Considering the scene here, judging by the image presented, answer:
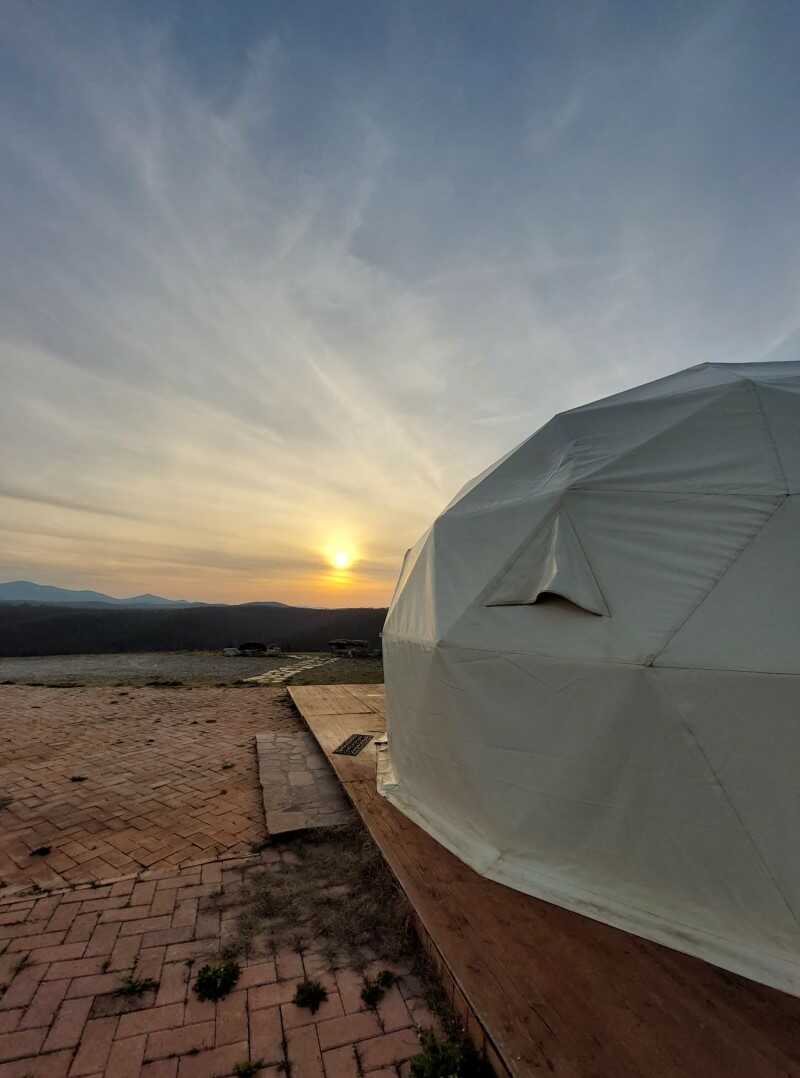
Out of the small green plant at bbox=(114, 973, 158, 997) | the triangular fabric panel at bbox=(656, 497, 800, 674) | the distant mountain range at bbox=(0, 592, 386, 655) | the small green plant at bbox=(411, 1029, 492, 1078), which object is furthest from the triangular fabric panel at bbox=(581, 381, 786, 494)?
the distant mountain range at bbox=(0, 592, 386, 655)

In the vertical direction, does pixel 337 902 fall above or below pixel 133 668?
below

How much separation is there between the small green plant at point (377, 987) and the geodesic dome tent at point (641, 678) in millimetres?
934

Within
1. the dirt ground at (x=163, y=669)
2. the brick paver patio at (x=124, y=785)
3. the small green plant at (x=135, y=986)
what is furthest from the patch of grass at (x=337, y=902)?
the dirt ground at (x=163, y=669)

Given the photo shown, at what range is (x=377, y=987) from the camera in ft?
8.74

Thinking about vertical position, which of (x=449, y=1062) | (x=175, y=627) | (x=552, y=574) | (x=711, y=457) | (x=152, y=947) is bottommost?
(x=152, y=947)

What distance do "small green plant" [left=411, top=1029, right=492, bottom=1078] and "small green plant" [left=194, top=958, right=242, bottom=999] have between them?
1.14m

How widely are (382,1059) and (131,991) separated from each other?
4.77 feet

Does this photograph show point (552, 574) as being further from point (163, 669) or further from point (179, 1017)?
point (163, 669)

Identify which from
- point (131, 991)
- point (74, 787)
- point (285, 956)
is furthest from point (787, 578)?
point (74, 787)

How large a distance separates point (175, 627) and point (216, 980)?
46.2 meters

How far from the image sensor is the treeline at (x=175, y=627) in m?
36.6

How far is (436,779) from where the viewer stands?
13.4ft

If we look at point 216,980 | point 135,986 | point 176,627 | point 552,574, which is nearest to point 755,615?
point 552,574

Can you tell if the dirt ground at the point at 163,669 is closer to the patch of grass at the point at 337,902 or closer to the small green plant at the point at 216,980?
the patch of grass at the point at 337,902
